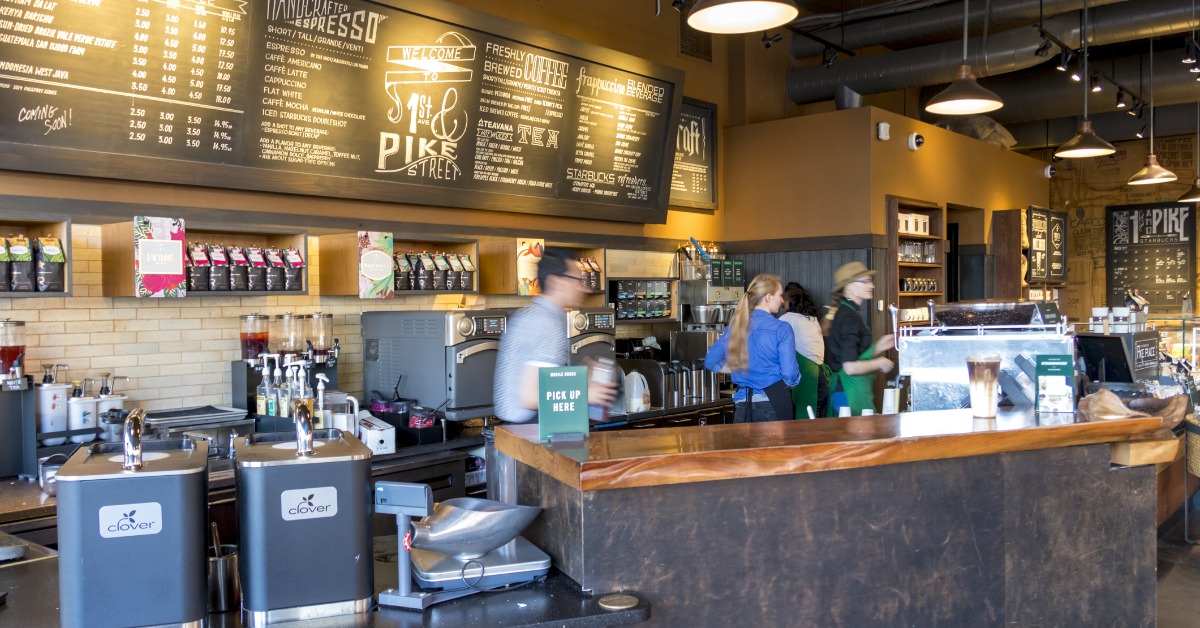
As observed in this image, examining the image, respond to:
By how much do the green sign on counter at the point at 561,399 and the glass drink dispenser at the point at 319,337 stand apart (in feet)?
7.67

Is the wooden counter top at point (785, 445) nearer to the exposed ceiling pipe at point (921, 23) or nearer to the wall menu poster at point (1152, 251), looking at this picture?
the exposed ceiling pipe at point (921, 23)

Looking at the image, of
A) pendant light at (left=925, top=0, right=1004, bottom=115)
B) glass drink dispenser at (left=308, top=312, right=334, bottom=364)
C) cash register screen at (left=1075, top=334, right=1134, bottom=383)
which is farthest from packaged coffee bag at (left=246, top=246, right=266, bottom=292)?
cash register screen at (left=1075, top=334, right=1134, bottom=383)

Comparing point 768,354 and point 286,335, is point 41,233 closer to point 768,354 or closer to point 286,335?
point 286,335

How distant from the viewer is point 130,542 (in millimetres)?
1640

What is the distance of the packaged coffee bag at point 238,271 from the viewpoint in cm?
406

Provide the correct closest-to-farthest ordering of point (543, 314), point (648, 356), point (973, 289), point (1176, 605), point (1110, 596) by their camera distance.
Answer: point (1110, 596) → point (543, 314) → point (1176, 605) → point (648, 356) → point (973, 289)

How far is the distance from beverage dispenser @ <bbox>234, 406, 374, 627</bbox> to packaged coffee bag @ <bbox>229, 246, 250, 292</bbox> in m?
2.44

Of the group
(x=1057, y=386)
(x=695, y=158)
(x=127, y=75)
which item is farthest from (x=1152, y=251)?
(x=127, y=75)

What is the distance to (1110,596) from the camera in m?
2.81

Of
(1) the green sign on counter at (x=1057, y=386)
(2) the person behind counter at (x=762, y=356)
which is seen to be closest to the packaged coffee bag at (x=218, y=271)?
(2) the person behind counter at (x=762, y=356)

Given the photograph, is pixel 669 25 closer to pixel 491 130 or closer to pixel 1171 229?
pixel 491 130

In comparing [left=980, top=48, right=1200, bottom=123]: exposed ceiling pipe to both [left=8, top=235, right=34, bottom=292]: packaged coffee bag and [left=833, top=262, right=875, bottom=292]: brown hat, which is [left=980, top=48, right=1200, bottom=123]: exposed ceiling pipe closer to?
[left=833, top=262, right=875, bottom=292]: brown hat

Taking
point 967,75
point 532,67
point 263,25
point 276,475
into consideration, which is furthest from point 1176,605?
point 263,25

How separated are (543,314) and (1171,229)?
397 inches
